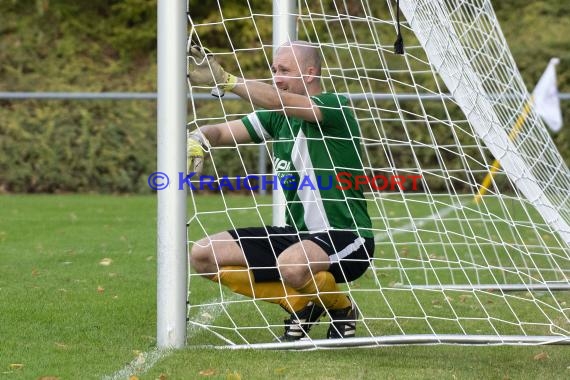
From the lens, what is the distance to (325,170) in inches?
231

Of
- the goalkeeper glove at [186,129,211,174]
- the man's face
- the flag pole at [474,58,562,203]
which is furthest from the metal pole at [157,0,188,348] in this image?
the flag pole at [474,58,562,203]

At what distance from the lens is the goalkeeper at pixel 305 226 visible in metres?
5.75

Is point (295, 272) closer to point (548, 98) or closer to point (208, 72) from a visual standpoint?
point (208, 72)

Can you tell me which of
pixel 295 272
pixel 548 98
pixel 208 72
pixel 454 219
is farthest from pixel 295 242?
pixel 548 98

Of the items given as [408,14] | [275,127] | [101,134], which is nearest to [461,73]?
[408,14]

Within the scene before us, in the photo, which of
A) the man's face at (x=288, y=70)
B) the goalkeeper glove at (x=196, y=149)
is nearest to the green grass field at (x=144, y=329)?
the goalkeeper glove at (x=196, y=149)

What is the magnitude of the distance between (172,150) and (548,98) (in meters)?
10.1

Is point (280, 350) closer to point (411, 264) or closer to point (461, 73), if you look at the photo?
point (461, 73)

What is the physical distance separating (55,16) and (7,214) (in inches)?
348

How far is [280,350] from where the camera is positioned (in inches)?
224

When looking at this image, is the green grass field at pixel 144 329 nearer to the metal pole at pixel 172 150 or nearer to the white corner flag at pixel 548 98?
the metal pole at pixel 172 150

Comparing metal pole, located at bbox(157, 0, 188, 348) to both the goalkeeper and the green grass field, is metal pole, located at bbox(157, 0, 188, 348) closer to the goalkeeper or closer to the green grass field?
the goalkeeper

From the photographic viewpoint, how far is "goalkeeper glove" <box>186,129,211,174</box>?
230 inches

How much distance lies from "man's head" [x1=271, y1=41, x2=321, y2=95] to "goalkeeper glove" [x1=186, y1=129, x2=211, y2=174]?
0.46 m
